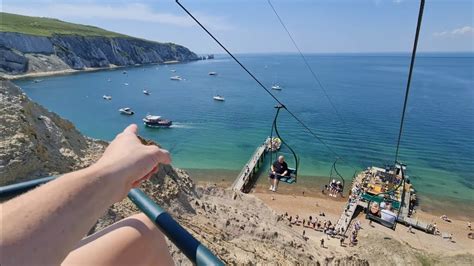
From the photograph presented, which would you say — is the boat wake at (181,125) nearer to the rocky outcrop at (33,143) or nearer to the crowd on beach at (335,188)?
the crowd on beach at (335,188)

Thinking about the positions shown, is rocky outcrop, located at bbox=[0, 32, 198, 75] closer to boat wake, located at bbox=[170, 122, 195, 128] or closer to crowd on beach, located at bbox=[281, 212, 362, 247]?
boat wake, located at bbox=[170, 122, 195, 128]

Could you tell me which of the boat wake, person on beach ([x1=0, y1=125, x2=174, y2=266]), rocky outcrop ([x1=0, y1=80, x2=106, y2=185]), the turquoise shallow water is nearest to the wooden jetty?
the turquoise shallow water

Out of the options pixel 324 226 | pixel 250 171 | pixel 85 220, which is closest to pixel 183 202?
pixel 85 220

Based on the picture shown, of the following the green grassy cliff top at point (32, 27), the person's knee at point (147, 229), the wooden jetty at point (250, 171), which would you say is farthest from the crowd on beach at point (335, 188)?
the green grassy cliff top at point (32, 27)

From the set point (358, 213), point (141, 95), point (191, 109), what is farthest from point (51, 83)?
point (358, 213)

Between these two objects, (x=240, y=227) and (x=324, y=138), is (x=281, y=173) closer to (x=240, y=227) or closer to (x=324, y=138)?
(x=240, y=227)

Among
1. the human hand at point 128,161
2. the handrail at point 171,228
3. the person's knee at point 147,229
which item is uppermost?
the human hand at point 128,161
